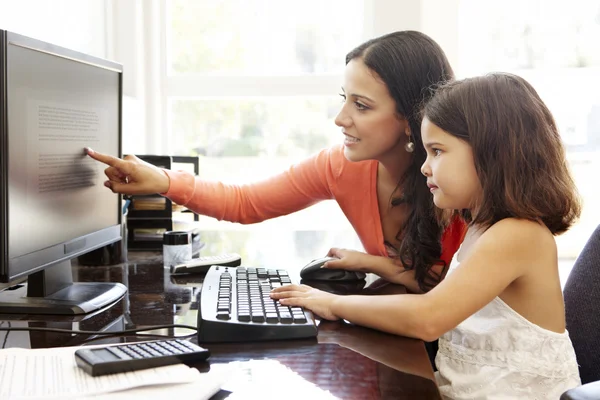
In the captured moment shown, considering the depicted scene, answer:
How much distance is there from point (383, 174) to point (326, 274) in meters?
0.37

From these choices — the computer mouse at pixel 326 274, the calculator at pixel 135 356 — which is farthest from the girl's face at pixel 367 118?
the calculator at pixel 135 356

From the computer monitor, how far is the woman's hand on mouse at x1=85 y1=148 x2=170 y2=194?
3 centimetres

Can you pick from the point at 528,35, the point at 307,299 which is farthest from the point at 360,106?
the point at 528,35

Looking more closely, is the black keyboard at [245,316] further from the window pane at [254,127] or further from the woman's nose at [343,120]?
the window pane at [254,127]

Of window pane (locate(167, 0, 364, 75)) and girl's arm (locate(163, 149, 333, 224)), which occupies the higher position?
window pane (locate(167, 0, 364, 75))

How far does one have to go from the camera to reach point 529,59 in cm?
264

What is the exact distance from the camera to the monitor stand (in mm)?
1181

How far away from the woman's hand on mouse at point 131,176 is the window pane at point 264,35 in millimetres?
1230

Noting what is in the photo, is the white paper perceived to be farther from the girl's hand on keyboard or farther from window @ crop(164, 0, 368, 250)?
window @ crop(164, 0, 368, 250)

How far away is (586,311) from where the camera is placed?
121 centimetres

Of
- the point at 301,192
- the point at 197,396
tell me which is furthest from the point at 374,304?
the point at 301,192

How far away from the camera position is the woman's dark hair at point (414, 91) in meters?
1.47

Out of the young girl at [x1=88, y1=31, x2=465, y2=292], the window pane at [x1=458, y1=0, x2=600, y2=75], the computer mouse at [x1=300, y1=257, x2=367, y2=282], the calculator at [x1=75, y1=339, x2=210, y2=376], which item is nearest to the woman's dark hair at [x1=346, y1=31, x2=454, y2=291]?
the young girl at [x1=88, y1=31, x2=465, y2=292]

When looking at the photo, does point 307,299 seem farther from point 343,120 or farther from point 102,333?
point 343,120
